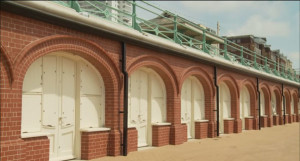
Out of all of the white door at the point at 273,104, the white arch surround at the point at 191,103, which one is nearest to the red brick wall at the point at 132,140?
the white arch surround at the point at 191,103

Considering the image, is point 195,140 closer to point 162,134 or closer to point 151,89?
point 162,134

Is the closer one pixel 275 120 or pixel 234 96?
pixel 234 96

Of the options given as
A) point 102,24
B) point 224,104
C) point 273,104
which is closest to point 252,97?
point 224,104

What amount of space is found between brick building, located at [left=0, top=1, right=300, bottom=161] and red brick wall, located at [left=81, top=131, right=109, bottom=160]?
3cm

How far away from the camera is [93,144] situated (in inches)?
341

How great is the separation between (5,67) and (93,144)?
128 inches

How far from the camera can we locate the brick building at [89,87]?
6.68 metres

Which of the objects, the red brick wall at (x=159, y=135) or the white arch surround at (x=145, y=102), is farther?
the red brick wall at (x=159, y=135)

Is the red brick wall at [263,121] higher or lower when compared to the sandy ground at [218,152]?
higher

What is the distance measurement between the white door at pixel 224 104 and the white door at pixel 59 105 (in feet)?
33.5

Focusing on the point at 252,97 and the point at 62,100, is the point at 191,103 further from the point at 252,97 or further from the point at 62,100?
the point at 252,97

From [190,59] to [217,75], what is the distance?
9.55 feet

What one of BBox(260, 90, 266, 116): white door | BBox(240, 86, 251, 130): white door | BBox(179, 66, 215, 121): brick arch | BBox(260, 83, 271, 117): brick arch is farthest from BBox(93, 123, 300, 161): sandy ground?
BBox(260, 83, 271, 117): brick arch

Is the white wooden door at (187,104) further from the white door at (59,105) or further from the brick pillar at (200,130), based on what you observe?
the white door at (59,105)
